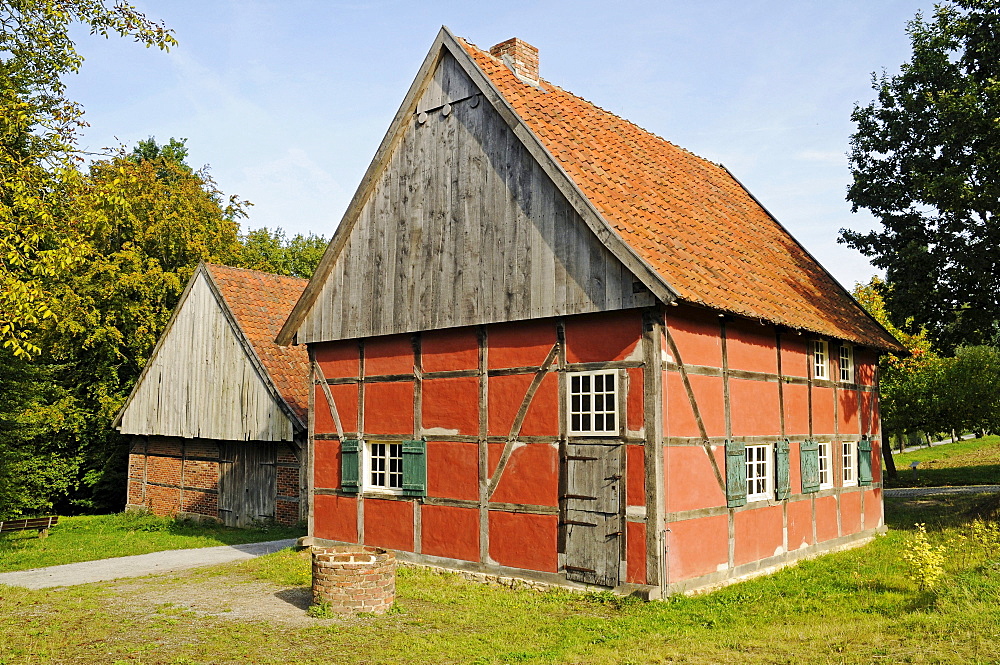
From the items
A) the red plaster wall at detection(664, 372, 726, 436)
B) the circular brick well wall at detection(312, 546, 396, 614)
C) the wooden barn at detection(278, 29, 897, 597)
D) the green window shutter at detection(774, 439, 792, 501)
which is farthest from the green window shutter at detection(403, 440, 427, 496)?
the green window shutter at detection(774, 439, 792, 501)

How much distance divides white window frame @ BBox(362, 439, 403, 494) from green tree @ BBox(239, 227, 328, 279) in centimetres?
2519

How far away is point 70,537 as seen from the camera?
2256 centimetres

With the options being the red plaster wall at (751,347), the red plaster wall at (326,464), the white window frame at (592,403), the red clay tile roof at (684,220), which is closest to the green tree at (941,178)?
the red clay tile roof at (684,220)

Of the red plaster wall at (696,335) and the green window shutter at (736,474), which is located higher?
the red plaster wall at (696,335)

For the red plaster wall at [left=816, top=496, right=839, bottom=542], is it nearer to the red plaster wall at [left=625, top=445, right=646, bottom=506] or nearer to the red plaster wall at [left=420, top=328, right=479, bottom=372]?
the red plaster wall at [left=625, top=445, right=646, bottom=506]

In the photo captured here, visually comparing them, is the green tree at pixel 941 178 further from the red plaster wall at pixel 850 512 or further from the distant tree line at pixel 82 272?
the distant tree line at pixel 82 272

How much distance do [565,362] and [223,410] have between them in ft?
44.8

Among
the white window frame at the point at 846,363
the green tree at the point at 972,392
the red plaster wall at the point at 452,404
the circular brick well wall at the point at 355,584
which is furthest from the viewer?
the green tree at the point at 972,392

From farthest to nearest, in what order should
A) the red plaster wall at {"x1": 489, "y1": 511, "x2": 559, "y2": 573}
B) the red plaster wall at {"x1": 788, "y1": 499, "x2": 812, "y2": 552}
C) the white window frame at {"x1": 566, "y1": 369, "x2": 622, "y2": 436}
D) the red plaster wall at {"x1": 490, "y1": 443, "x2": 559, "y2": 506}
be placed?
the red plaster wall at {"x1": 788, "y1": 499, "x2": 812, "y2": 552} → the red plaster wall at {"x1": 490, "y1": 443, "x2": 559, "y2": 506} → the red plaster wall at {"x1": 489, "y1": 511, "x2": 559, "y2": 573} → the white window frame at {"x1": 566, "y1": 369, "x2": 622, "y2": 436}

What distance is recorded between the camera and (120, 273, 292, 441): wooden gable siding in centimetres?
2244

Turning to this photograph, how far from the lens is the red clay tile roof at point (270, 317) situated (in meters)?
22.4

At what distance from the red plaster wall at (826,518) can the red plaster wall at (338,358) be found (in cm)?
918

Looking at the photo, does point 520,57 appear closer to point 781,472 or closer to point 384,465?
point 384,465

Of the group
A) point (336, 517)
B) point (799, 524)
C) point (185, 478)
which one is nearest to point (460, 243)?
point (336, 517)
